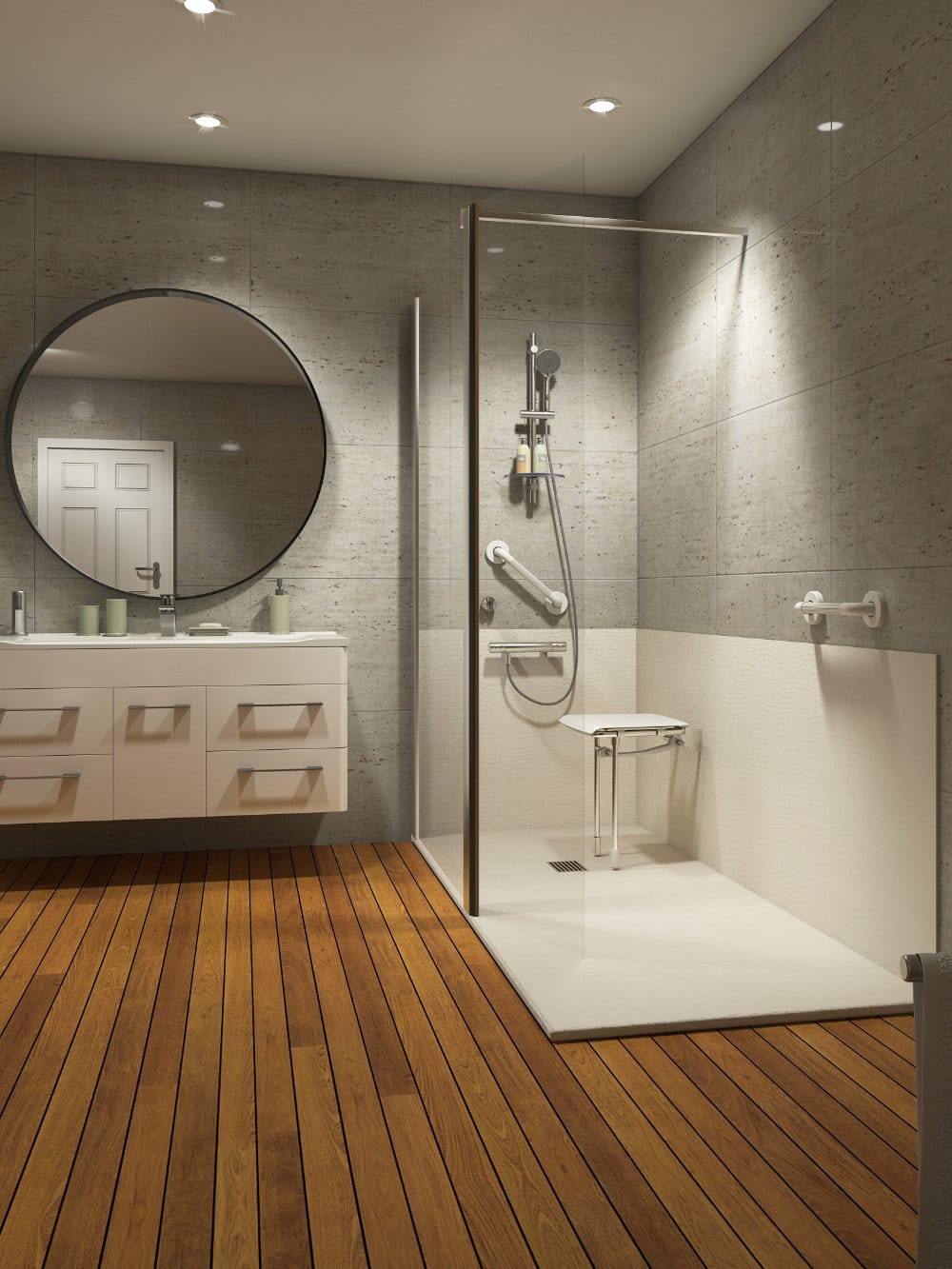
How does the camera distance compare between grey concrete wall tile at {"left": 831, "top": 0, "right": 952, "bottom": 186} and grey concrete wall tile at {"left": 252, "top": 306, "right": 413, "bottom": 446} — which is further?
grey concrete wall tile at {"left": 252, "top": 306, "right": 413, "bottom": 446}

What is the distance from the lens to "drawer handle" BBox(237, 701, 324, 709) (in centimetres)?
380

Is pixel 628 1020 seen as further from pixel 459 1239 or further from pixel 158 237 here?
pixel 158 237

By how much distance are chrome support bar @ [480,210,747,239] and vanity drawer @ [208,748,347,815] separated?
1.91m

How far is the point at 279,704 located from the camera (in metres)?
3.83

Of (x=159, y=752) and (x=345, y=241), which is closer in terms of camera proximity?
(x=159, y=752)

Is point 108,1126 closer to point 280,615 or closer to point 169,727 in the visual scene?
point 169,727

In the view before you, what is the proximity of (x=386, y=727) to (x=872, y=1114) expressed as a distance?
266cm

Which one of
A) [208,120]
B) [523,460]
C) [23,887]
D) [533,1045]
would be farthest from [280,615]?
[533,1045]

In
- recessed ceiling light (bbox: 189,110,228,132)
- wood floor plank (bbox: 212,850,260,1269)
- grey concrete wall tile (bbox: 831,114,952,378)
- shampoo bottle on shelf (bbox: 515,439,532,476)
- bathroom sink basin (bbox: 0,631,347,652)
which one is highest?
recessed ceiling light (bbox: 189,110,228,132)

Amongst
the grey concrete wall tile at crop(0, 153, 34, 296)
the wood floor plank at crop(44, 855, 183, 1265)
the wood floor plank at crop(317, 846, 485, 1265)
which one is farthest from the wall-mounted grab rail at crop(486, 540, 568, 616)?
the grey concrete wall tile at crop(0, 153, 34, 296)

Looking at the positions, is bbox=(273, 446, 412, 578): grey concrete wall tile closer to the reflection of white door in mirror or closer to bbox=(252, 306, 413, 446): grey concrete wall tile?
bbox=(252, 306, 413, 446): grey concrete wall tile

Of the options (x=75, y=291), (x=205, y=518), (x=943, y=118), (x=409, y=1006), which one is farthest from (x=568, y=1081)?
(x=75, y=291)

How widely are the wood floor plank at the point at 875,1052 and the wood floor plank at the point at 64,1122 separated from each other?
163cm

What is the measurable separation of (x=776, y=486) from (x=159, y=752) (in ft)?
7.46
